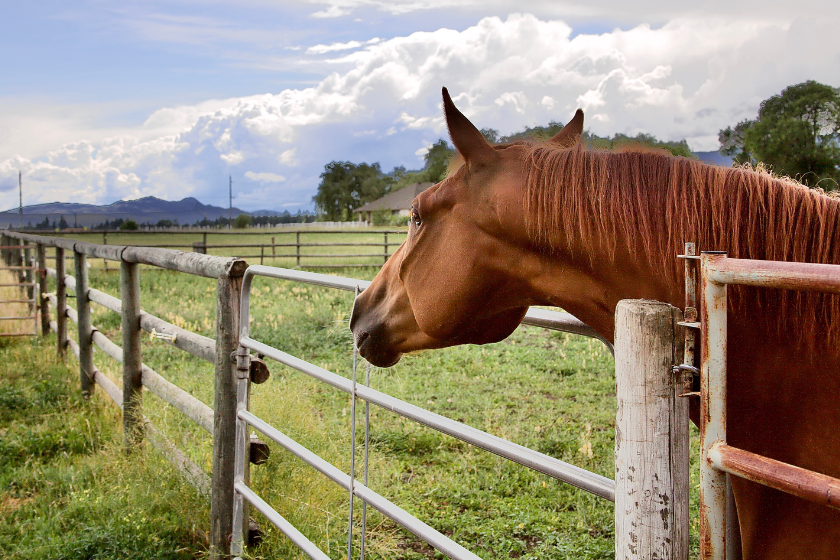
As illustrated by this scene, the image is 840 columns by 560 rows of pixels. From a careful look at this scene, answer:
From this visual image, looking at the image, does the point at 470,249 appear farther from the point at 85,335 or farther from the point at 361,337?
the point at 85,335

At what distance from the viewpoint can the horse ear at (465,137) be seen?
158cm

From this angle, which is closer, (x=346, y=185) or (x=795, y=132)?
(x=795, y=132)

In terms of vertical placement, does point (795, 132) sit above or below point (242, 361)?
above

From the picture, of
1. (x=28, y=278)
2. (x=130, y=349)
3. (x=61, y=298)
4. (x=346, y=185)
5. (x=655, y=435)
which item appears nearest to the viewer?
(x=655, y=435)

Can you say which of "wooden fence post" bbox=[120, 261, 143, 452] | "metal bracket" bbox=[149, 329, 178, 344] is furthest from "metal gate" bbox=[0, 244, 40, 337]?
"metal bracket" bbox=[149, 329, 178, 344]

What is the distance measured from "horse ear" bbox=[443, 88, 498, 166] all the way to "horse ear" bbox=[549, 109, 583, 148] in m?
0.20

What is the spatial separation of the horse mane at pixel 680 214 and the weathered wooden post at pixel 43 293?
27.3 feet

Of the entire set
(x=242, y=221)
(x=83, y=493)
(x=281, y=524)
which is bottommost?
(x=83, y=493)

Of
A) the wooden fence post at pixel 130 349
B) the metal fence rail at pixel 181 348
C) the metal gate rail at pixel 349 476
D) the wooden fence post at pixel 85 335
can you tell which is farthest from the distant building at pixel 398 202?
the wooden fence post at pixel 85 335

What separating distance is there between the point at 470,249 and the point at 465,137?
0.30 meters

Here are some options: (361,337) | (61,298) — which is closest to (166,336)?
(361,337)

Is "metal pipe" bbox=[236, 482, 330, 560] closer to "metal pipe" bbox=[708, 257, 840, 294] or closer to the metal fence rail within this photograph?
the metal fence rail

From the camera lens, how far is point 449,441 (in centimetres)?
420

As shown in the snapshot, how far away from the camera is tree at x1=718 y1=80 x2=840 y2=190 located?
28312 millimetres
